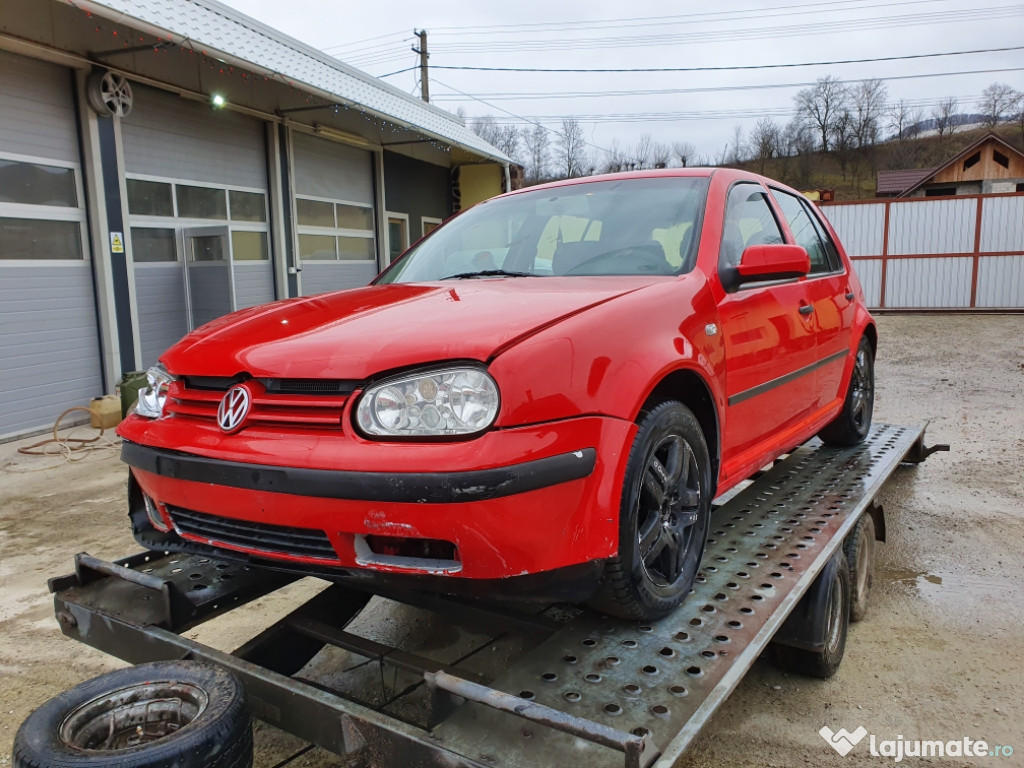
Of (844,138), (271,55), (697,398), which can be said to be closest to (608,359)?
(697,398)

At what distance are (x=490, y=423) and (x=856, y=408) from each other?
3508 mm

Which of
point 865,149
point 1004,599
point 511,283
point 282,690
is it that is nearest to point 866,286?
point 1004,599

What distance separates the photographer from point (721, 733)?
2.55 m

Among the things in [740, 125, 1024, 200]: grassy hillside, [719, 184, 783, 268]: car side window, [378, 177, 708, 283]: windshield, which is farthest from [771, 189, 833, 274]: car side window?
[740, 125, 1024, 200]: grassy hillside

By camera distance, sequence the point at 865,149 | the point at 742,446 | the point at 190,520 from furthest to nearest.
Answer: the point at 865,149 → the point at 742,446 → the point at 190,520

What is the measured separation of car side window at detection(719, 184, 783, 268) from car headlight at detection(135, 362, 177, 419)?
6.45ft

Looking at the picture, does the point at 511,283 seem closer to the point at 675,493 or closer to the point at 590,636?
the point at 675,493

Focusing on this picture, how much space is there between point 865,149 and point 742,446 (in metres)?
69.2

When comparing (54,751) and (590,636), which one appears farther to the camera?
Answer: (590,636)

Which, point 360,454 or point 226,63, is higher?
point 226,63

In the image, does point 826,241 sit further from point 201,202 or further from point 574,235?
point 201,202

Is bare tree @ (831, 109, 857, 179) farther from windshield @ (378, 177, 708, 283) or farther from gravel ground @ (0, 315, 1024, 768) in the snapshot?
windshield @ (378, 177, 708, 283)

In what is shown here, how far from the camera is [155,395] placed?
2.41m

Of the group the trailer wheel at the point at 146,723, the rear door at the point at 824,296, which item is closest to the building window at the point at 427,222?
→ the rear door at the point at 824,296
